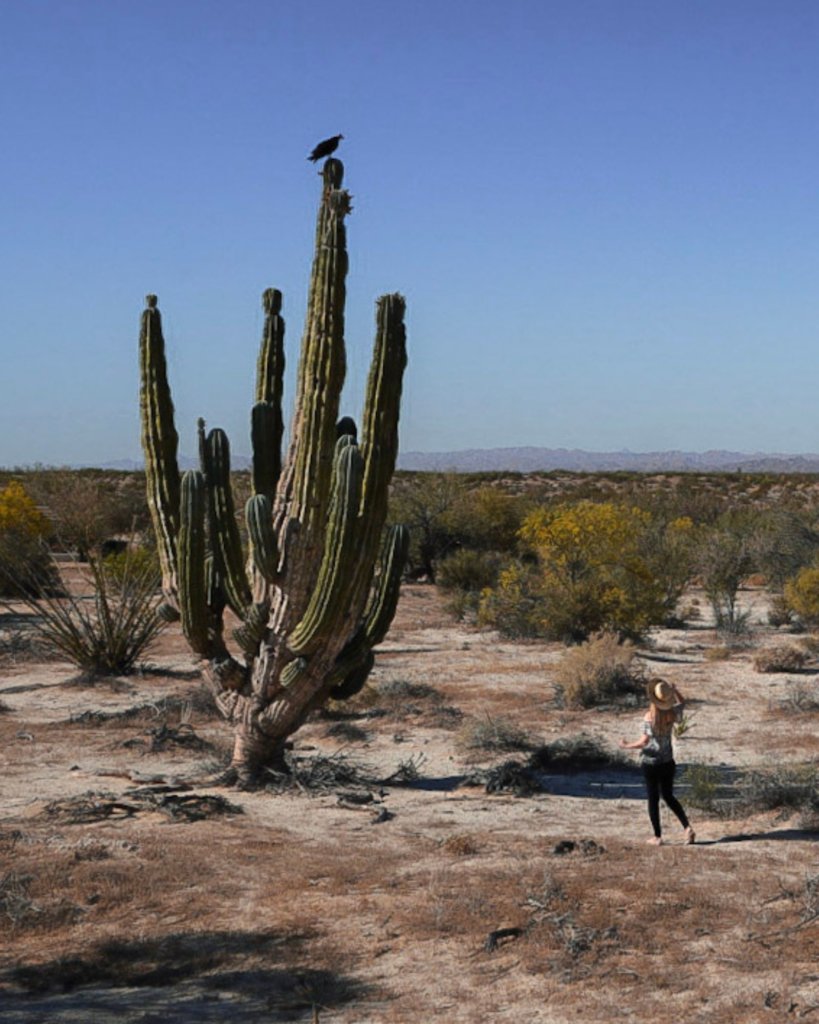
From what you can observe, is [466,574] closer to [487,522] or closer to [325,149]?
[487,522]

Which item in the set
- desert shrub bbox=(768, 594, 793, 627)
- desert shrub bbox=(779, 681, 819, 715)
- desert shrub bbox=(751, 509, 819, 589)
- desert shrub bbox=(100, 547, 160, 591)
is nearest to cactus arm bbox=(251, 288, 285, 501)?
desert shrub bbox=(100, 547, 160, 591)

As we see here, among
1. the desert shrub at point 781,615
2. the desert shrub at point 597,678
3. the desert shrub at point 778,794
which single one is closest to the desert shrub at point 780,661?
the desert shrub at point 597,678

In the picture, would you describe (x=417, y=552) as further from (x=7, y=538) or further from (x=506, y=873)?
(x=506, y=873)

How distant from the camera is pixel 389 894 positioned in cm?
794

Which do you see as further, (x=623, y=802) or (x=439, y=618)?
(x=439, y=618)

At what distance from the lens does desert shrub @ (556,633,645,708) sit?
15.0 m

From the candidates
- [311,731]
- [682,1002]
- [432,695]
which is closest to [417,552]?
[432,695]

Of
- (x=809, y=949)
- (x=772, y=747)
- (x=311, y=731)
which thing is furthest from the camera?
(x=311, y=731)

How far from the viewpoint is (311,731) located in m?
13.7

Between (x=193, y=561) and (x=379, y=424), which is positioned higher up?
(x=379, y=424)

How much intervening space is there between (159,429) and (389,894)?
5341mm

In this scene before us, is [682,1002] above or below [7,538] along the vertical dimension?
below

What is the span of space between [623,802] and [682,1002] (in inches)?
178

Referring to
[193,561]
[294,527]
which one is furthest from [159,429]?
[294,527]
